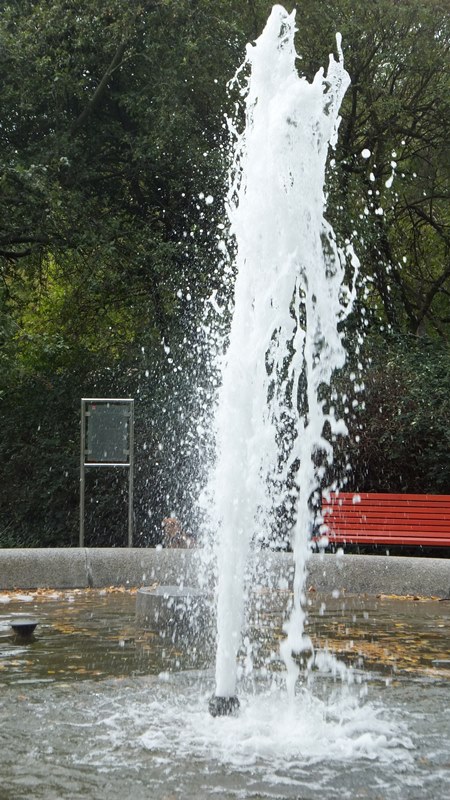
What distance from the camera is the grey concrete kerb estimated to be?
842 centimetres

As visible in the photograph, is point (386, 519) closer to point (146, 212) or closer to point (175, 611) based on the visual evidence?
point (175, 611)

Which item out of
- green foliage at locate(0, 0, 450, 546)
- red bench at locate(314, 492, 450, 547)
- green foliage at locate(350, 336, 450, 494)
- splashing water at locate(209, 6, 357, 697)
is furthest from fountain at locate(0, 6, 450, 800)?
green foliage at locate(0, 0, 450, 546)

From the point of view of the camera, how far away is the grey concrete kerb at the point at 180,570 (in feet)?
27.6

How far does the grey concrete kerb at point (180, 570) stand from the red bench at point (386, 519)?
138 cm

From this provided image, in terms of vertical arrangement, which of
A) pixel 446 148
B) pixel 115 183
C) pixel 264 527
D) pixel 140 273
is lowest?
pixel 264 527

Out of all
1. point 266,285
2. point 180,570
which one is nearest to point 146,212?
point 180,570

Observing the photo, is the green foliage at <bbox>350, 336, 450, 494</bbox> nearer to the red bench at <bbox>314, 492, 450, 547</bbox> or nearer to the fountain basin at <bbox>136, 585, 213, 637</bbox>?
the red bench at <bbox>314, 492, 450, 547</bbox>

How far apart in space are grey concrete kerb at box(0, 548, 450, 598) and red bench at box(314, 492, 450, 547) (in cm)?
138

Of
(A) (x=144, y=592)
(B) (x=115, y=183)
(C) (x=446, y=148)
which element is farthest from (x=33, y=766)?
(C) (x=446, y=148)

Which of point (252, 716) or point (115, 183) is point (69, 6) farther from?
point (252, 716)

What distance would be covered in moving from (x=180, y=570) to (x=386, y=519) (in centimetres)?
246

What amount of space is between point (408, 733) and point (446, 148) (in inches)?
515

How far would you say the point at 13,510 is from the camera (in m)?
12.1

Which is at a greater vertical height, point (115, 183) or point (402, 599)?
point (115, 183)
